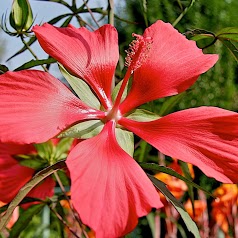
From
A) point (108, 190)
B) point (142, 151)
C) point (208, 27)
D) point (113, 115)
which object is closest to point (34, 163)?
point (142, 151)

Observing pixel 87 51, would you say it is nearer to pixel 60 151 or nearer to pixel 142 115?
pixel 142 115

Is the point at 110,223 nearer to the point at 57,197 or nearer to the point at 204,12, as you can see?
the point at 57,197

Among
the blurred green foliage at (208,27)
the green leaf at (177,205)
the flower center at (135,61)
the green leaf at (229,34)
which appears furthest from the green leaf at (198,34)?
the blurred green foliage at (208,27)

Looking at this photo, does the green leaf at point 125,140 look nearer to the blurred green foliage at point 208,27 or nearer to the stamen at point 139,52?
the stamen at point 139,52

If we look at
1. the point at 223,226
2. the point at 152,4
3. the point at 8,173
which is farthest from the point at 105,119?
the point at 152,4

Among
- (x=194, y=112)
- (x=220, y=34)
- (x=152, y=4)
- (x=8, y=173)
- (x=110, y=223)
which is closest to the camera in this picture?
(x=110, y=223)

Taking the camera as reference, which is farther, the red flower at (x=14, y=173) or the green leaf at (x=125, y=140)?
the red flower at (x=14, y=173)

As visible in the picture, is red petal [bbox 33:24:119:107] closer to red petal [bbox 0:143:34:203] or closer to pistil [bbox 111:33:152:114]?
pistil [bbox 111:33:152:114]
